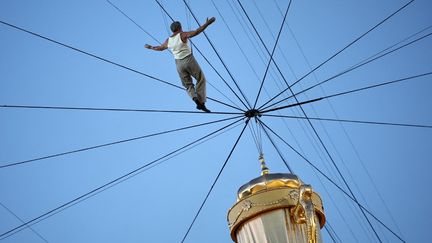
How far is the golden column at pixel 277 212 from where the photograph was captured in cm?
880

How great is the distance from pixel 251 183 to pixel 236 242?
824mm

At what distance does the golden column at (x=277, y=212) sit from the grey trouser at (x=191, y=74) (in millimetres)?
1476

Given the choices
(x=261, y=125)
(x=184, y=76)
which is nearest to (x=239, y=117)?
(x=261, y=125)

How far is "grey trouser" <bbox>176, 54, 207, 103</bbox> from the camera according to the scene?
9.54 m

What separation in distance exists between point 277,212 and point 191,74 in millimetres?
2244

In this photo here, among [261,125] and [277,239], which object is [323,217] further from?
[261,125]

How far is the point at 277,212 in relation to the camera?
9164mm

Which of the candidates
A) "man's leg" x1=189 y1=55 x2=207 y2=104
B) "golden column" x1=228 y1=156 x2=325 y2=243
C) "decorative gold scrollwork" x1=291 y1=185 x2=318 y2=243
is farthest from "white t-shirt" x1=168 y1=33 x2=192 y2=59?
"decorative gold scrollwork" x1=291 y1=185 x2=318 y2=243

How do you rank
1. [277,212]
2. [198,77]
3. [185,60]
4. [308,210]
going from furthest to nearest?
[198,77]
[185,60]
[277,212]
[308,210]

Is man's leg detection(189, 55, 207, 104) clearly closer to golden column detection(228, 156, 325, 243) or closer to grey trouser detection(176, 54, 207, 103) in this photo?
grey trouser detection(176, 54, 207, 103)

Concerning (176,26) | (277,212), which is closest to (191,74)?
(176,26)

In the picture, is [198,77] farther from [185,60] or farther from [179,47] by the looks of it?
[179,47]

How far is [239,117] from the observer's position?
1035 cm

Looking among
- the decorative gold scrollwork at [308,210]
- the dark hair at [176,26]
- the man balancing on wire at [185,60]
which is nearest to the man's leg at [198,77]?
the man balancing on wire at [185,60]
